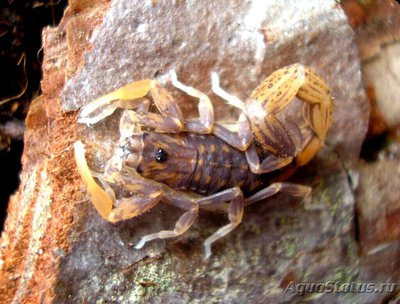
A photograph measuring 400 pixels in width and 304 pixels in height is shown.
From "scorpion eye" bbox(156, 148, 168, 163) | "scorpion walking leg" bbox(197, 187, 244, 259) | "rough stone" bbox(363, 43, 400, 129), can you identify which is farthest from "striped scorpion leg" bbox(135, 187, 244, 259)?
"rough stone" bbox(363, 43, 400, 129)

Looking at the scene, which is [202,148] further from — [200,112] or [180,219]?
[180,219]

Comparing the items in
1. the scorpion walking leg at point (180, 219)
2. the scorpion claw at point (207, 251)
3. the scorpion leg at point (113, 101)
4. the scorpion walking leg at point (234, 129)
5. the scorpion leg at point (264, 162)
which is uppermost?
the scorpion leg at point (113, 101)

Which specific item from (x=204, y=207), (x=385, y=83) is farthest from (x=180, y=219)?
(x=385, y=83)

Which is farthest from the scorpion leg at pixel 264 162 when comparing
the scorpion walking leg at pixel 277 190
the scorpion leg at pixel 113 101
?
the scorpion leg at pixel 113 101

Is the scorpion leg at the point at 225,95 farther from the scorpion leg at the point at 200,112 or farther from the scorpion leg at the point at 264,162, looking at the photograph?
the scorpion leg at the point at 264,162

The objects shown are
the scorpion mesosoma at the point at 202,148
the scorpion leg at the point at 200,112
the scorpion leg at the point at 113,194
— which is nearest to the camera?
the scorpion leg at the point at 113,194

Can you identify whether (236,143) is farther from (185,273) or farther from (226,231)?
(185,273)

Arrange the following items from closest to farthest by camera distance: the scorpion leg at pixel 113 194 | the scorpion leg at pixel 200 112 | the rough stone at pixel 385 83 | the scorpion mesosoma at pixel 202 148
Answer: the scorpion leg at pixel 113 194
the scorpion mesosoma at pixel 202 148
the scorpion leg at pixel 200 112
the rough stone at pixel 385 83
